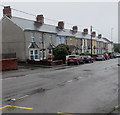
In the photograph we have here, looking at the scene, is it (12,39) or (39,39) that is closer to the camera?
(12,39)

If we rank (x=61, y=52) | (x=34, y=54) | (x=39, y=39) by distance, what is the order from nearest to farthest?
1. (x=61, y=52)
2. (x=34, y=54)
3. (x=39, y=39)

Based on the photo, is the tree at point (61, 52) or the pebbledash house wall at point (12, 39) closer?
the tree at point (61, 52)

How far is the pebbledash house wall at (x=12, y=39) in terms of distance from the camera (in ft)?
104

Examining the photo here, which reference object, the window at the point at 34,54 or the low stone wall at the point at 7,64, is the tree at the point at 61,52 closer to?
the window at the point at 34,54

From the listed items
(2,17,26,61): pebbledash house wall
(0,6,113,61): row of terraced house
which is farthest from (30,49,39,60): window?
(2,17,26,61): pebbledash house wall

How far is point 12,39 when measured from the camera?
1296 inches

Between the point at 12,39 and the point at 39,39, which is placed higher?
the point at 39,39

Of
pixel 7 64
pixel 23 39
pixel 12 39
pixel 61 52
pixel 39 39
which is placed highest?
pixel 39 39

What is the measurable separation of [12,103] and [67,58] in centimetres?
2312

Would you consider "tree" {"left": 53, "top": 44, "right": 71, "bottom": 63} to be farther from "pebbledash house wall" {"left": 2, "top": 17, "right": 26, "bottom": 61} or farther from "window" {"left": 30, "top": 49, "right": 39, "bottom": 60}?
"pebbledash house wall" {"left": 2, "top": 17, "right": 26, "bottom": 61}

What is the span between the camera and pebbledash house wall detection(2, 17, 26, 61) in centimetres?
3180

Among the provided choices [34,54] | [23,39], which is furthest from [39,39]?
[23,39]

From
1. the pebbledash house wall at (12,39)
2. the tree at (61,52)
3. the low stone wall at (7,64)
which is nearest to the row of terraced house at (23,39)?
the pebbledash house wall at (12,39)

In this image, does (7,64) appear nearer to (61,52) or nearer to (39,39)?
(61,52)
